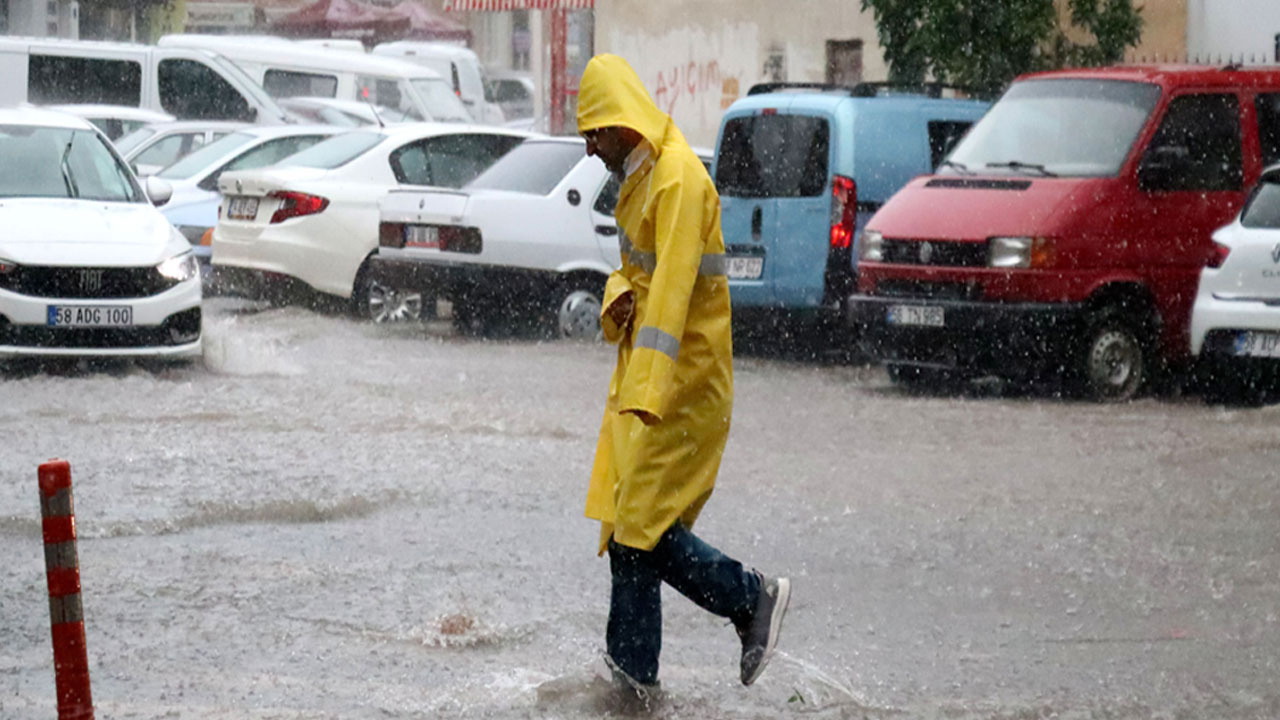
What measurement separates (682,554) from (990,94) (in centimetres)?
1194

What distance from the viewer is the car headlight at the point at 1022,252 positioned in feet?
41.3

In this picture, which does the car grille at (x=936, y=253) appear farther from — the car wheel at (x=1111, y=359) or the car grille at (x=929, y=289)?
the car wheel at (x=1111, y=359)

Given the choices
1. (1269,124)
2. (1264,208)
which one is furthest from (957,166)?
(1264,208)

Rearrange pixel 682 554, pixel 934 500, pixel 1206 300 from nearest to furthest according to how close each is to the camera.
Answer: pixel 682 554 < pixel 934 500 < pixel 1206 300

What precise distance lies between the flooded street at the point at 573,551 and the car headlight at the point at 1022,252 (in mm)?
815

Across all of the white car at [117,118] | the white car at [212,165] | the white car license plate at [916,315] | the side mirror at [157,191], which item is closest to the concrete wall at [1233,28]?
the white car license plate at [916,315]

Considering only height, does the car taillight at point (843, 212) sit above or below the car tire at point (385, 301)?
above

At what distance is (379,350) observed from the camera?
15.1 metres

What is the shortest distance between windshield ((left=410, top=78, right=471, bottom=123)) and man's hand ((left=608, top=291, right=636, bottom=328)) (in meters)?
24.2

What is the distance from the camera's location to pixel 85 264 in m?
12.9

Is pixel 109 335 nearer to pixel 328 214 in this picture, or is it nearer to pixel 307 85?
pixel 328 214

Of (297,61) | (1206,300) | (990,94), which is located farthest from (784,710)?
(297,61)

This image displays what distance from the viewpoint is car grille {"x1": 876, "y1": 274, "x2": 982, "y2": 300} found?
12781mm

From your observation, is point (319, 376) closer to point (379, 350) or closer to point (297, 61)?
point (379, 350)
